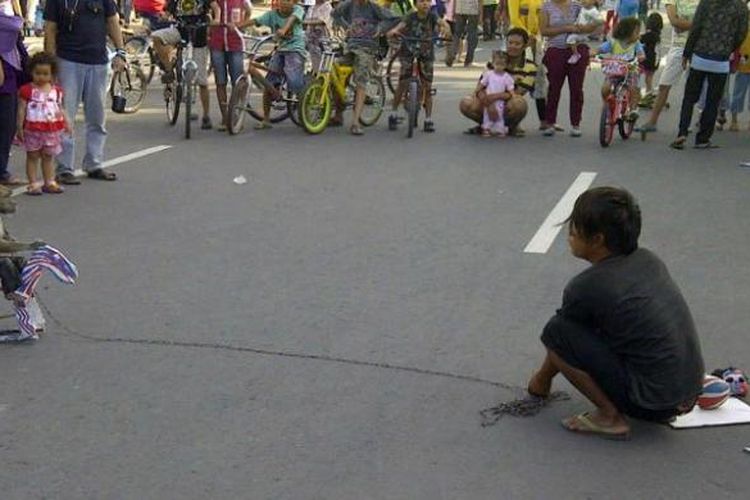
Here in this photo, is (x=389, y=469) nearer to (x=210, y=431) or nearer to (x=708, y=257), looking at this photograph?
(x=210, y=431)

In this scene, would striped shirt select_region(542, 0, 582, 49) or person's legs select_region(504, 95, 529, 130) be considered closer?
striped shirt select_region(542, 0, 582, 49)

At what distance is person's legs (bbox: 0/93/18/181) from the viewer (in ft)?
31.2

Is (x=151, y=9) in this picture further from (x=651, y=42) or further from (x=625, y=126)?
(x=625, y=126)

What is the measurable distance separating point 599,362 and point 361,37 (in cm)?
894

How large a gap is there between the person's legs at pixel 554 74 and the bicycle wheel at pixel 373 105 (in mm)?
1984

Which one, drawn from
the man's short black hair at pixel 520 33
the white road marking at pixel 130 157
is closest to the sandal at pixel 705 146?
the man's short black hair at pixel 520 33

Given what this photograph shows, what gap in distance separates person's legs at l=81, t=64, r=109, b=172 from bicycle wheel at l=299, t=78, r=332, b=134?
3.28 metres

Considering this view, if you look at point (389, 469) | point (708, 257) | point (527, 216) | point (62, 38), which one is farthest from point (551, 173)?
point (389, 469)

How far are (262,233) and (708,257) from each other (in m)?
3.16

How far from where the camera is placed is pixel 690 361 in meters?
4.86

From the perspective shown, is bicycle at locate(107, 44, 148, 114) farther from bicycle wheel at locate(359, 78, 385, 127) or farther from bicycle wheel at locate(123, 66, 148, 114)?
bicycle wheel at locate(359, 78, 385, 127)

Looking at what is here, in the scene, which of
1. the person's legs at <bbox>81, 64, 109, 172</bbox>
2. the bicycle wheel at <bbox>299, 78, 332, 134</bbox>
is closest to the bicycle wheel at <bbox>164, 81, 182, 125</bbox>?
the bicycle wheel at <bbox>299, 78, 332, 134</bbox>

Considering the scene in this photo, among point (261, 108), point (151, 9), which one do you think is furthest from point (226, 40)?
point (151, 9)

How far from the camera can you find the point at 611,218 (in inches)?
191
